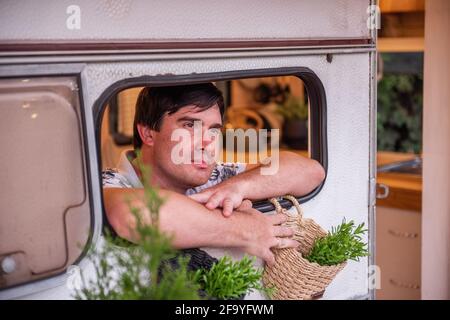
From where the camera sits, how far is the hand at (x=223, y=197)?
7.66 ft

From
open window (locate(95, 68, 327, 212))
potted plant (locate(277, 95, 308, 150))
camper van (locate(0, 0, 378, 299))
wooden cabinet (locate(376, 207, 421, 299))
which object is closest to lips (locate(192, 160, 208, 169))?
camper van (locate(0, 0, 378, 299))

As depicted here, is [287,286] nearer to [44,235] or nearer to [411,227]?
[44,235]

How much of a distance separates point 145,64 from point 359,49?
932 millimetres

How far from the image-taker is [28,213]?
76.1 inches

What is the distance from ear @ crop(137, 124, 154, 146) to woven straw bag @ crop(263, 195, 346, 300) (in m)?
0.44

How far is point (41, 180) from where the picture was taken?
1948 millimetres

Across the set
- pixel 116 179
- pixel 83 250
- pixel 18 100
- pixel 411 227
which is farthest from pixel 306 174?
pixel 411 227

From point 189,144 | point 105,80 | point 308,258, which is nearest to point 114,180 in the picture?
point 189,144

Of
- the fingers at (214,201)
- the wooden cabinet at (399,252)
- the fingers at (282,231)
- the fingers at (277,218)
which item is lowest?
the wooden cabinet at (399,252)

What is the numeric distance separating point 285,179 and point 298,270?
1.00ft

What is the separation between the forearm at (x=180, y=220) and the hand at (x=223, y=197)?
0.09 ft

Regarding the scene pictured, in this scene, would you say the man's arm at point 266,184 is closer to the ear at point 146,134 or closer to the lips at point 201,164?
the lips at point 201,164

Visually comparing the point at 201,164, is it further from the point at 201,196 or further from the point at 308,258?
the point at 308,258

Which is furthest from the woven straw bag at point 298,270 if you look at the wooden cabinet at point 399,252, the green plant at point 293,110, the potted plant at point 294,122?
the green plant at point 293,110
